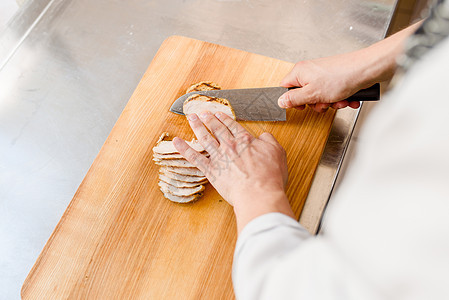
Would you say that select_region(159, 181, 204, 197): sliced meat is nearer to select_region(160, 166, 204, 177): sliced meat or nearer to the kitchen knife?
select_region(160, 166, 204, 177): sliced meat

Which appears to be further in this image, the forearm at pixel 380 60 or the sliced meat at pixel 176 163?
the sliced meat at pixel 176 163

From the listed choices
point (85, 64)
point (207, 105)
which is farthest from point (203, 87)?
point (85, 64)

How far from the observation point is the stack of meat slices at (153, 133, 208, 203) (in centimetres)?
122

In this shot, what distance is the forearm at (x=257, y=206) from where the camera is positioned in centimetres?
98

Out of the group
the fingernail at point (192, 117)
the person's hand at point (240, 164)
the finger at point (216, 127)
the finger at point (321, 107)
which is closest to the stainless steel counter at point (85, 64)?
the finger at point (321, 107)

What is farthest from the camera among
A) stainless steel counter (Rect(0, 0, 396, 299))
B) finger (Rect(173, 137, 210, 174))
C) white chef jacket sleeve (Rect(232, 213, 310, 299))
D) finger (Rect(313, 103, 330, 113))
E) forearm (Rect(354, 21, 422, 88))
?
stainless steel counter (Rect(0, 0, 396, 299))

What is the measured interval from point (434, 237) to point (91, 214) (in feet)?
3.52

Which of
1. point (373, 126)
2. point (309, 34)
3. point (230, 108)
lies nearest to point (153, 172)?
point (230, 108)

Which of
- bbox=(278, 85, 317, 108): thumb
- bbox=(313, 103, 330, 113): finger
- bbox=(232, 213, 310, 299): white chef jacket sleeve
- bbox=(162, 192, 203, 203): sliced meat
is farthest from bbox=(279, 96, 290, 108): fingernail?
bbox=(232, 213, 310, 299): white chef jacket sleeve

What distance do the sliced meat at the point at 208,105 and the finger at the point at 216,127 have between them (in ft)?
0.13

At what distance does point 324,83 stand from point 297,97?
0.10 meters

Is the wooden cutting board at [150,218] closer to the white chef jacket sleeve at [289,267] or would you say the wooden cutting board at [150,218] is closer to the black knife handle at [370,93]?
the black knife handle at [370,93]

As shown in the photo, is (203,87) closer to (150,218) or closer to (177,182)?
(177,182)

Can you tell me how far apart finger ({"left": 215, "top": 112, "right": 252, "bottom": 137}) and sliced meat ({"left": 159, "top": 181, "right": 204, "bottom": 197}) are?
221 millimetres
